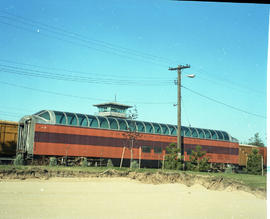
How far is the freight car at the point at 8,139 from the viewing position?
24448 mm

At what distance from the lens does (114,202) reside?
10.6m

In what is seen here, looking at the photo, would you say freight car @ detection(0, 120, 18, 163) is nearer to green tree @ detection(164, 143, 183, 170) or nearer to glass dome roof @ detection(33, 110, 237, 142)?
glass dome roof @ detection(33, 110, 237, 142)

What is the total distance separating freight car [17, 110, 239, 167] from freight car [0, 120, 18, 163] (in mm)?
1793

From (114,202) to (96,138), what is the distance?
519 inches

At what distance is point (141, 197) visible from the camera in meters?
12.1

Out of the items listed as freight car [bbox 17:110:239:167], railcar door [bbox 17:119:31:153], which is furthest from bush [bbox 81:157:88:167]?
railcar door [bbox 17:119:31:153]

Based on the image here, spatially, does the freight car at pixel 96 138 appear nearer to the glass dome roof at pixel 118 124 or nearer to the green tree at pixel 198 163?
the glass dome roof at pixel 118 124

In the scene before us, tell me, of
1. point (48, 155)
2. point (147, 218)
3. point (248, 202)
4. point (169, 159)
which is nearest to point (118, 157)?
point (169, 159)

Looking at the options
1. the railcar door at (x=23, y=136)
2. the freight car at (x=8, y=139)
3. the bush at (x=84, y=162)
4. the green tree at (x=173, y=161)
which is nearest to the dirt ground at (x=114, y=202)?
the bush at (x=84, y=162)

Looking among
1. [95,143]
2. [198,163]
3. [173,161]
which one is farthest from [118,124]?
[198,163]

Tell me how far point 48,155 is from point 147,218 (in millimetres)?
14123

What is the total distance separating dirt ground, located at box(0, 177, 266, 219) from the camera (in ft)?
29.0

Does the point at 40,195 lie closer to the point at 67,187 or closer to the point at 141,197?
the point at 67,187

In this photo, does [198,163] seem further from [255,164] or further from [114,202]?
[114,202]
